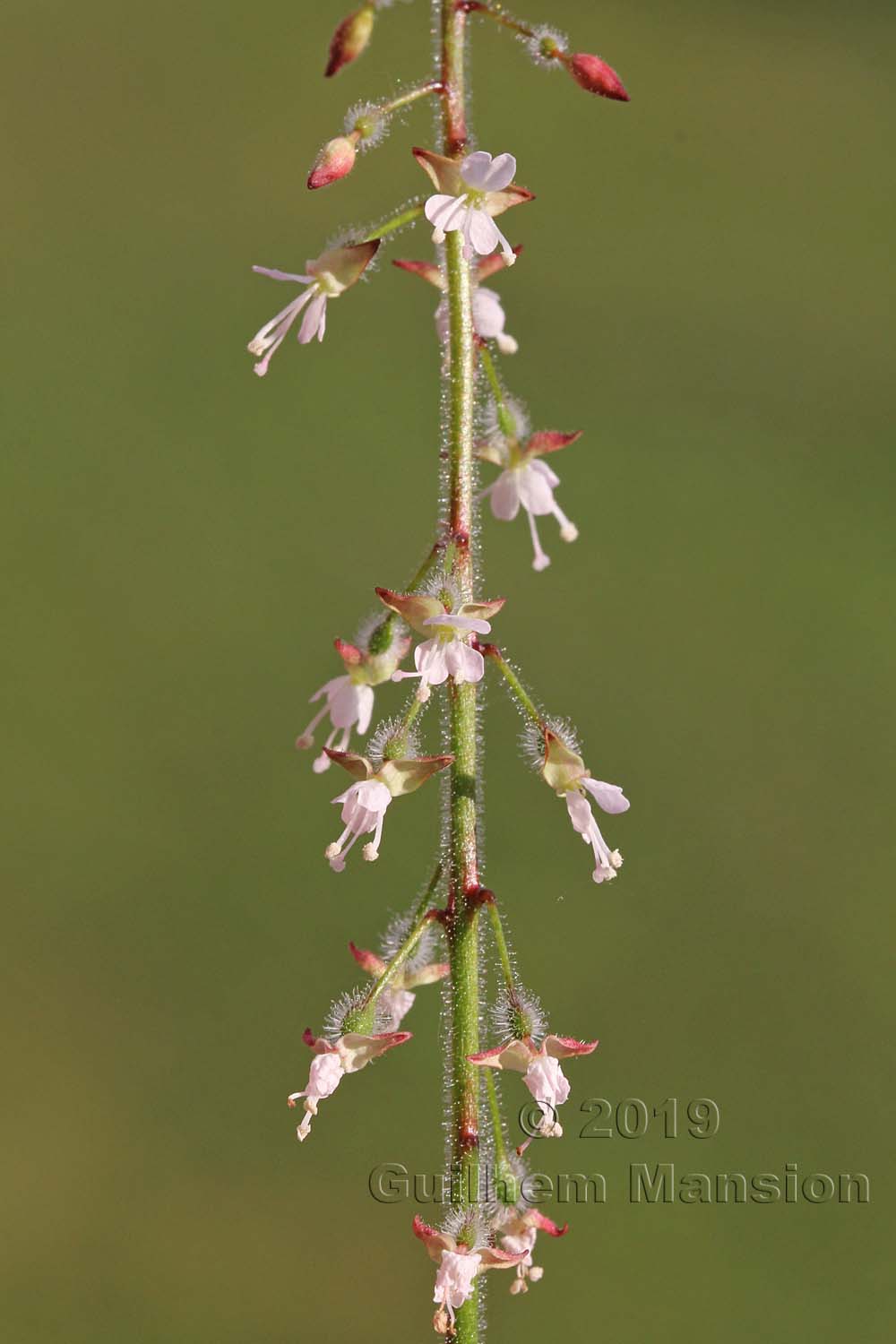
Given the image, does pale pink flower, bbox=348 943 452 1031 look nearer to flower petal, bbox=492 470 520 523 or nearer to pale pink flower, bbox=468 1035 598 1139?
pale pink flower, bbox=468 1035 598 1139

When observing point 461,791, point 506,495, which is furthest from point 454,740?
point 506,495

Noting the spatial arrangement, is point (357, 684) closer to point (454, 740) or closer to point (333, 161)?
point (454, 740)

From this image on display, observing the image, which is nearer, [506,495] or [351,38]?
[351,38]

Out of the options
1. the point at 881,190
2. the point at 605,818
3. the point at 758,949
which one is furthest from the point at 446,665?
the point at 881,190

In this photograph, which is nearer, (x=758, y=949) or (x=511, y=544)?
(x=758, y=949)

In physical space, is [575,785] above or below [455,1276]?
above

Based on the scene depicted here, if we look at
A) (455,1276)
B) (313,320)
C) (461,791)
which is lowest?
(455,1276)

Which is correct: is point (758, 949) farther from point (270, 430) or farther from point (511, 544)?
point (270, 430)
